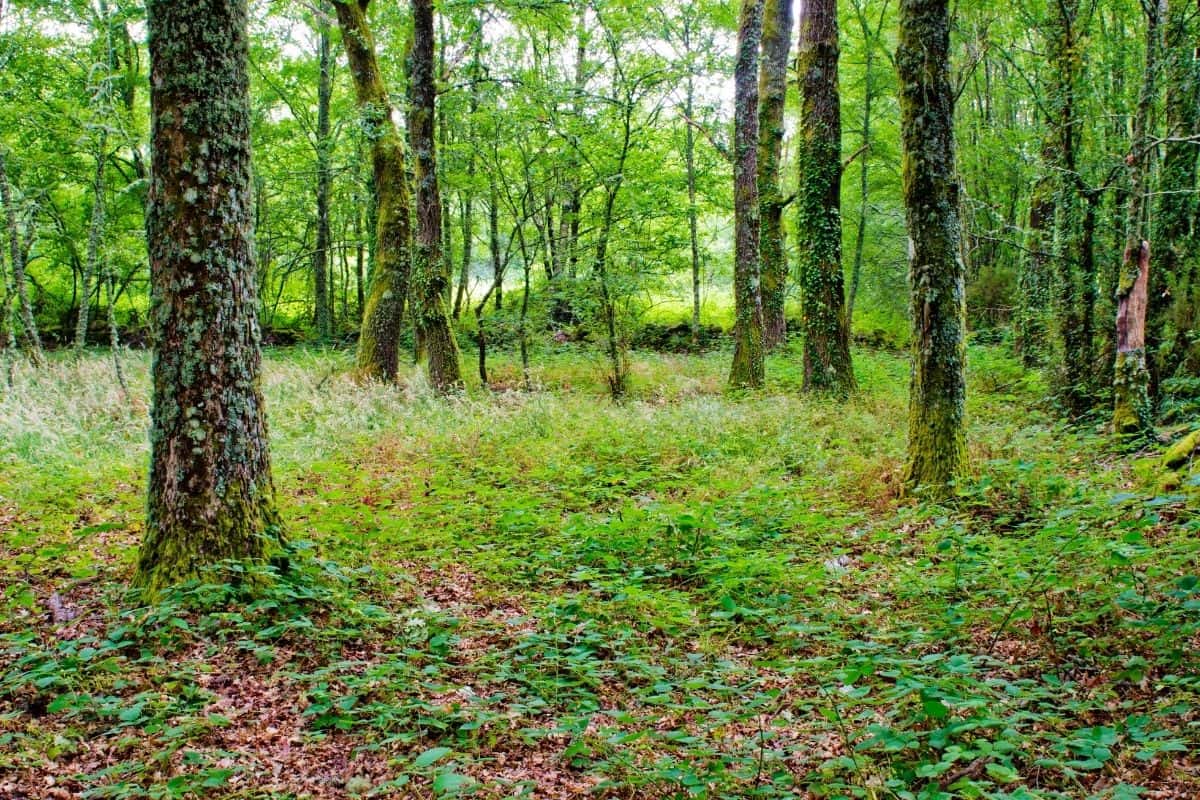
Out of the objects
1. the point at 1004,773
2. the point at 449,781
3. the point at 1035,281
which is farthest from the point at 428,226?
the point at 1004,773

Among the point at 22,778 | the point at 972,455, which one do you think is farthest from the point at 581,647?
the point at 972,455

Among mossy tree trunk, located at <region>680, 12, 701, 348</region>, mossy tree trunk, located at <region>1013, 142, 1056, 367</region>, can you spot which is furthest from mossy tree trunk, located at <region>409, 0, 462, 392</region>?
mossy tree trunk, located at <region>1013, 142, 1056, 367</region>

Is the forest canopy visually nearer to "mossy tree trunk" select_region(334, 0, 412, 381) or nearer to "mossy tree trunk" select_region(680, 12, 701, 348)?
"mossy tree trunk" select_region(334, 0, 412, 381)

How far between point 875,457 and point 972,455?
95cm

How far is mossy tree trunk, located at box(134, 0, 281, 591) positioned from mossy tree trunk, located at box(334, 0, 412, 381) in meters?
7.99

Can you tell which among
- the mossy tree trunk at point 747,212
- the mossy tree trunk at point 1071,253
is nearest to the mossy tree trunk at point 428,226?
the mossy tree trunk at point 747,212

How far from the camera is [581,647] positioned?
379cm

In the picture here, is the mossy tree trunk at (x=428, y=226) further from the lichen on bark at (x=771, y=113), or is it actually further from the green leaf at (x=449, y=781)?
the green leaf at (x=449, y=781)

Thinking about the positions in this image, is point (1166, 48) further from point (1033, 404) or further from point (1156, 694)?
point (1156, 694)

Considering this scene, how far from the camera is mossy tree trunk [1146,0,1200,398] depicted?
8.23 metres

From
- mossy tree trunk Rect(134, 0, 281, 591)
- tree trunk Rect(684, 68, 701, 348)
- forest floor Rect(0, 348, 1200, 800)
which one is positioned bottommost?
forest floor Rect(0, 348, 1200, 800)

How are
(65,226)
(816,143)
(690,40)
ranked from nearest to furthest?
1. (816,143)
2. (690,40)
3. (65,226)

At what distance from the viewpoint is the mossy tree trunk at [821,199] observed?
10586mm

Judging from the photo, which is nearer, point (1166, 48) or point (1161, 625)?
point (1161, 625)
